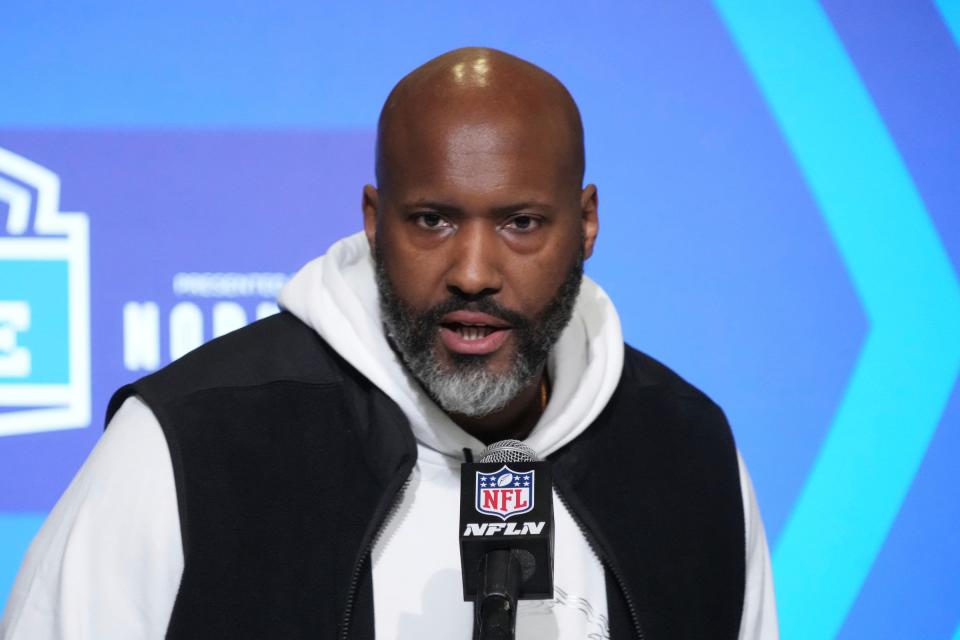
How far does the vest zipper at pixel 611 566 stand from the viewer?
186 centimetres

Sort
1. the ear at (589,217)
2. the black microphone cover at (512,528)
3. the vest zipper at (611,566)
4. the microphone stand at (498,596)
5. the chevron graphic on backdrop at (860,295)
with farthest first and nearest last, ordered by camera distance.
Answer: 1. the chevron graphic on backdrop at (860,295)
2. the ear at (589,217)
3. the vest zipper at (611,566)
4. the black microphone cover at (512,528)
5. the microphone stand at (498,596)

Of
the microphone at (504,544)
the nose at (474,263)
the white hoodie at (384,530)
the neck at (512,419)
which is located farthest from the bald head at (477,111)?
the microphone at (504,544)

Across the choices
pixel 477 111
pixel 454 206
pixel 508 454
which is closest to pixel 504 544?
pixel 508 454

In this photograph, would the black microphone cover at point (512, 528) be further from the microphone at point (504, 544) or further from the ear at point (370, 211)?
the ear at point (370, 211)

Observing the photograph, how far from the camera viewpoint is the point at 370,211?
6.35 feet

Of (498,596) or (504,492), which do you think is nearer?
(498,596)

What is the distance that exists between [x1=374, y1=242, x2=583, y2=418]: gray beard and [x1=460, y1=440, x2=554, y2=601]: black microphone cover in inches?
16.5

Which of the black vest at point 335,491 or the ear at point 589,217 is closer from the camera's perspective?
the black vest at point 335,491

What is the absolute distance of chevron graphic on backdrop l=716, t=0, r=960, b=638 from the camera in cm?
274

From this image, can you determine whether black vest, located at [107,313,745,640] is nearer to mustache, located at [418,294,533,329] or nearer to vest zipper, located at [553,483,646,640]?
vest zipper, located at [553,483,646,640]

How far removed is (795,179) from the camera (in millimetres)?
2762

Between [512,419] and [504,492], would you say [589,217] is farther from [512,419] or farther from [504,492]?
[504,492]

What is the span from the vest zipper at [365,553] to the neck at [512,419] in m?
0.18

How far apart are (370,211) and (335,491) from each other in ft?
1.36
